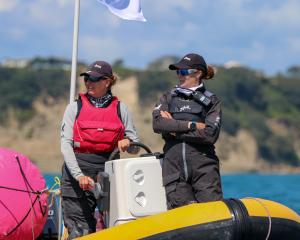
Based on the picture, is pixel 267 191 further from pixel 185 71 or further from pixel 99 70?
pixel 185 71

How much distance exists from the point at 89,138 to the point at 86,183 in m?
0.35

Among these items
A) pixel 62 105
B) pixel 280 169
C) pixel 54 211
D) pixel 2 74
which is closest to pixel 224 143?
pixel 280 169

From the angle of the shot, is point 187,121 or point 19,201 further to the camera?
point 19,201

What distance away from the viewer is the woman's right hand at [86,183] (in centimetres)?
664

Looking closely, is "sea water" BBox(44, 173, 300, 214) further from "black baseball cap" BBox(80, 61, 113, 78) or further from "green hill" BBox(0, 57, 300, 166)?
"green hill" BBox(0, 57, 300, 166)

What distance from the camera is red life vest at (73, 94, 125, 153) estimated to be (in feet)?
22.3

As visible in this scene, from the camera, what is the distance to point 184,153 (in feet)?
21.3

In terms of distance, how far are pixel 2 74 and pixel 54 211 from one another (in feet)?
244

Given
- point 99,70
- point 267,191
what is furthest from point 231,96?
point 99,70

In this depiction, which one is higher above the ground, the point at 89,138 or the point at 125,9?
the point at 125,9

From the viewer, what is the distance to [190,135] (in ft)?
21.1

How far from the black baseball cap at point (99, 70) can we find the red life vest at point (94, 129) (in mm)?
173

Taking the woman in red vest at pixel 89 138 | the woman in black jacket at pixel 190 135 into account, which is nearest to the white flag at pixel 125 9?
the woman in red vest at pixel 89 138

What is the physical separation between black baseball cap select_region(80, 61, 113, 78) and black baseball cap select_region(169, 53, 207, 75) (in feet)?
1.71
